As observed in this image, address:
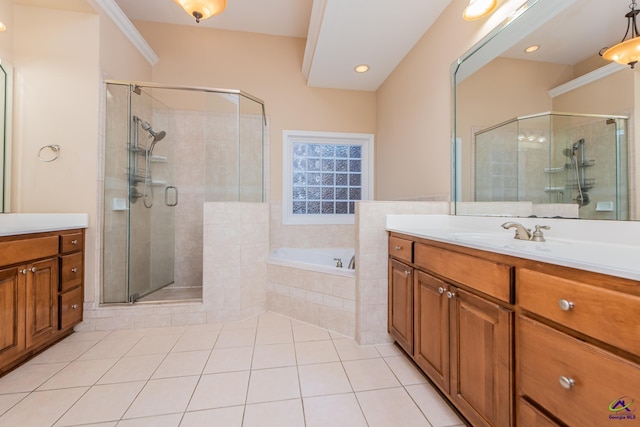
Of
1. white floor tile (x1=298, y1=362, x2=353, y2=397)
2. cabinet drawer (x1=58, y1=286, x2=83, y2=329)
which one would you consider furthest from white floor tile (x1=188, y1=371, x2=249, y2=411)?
cabinet drawer (x1=58, y1=286, x2=83, y2=329)

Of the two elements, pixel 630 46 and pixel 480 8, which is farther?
pixel 480 8

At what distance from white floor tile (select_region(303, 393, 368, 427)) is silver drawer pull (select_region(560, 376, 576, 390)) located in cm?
81

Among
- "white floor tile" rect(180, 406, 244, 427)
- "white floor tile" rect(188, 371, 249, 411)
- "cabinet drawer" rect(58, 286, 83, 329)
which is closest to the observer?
"white floor tile" rect(180, 406, 244, 427)

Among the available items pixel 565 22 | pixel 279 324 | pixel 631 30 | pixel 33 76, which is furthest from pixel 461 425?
pixel 33 76

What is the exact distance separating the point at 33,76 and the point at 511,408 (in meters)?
3.62

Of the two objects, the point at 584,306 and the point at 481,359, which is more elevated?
the point at 584,306

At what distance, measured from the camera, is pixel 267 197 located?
323 centimetres

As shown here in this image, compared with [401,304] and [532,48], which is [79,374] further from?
[532,48]

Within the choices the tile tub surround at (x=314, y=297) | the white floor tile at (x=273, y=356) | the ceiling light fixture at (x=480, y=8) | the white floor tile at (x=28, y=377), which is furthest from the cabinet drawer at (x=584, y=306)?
the white floor tile at (x=28, y=377)

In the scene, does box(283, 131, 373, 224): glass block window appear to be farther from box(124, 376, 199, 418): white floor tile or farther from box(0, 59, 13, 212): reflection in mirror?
box(0, 59, 13, 212): reflection in mirror

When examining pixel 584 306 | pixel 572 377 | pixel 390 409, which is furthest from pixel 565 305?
pixel 390 409

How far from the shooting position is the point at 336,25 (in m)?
2.19

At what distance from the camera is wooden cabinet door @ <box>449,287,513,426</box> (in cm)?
93

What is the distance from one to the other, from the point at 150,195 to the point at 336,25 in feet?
7.95
